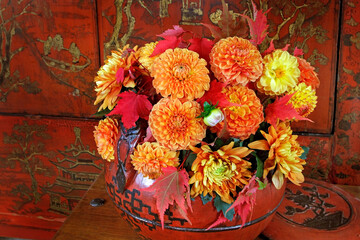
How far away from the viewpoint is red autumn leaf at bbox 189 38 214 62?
0.58 meters

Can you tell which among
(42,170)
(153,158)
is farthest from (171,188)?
(42,170)

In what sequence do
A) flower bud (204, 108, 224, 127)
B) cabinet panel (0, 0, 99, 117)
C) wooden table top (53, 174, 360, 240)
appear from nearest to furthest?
flower bud (204, 108, 224, 127) < wooden table top (53, 174, 360, 240) < cabinet panel (0, 0, 99, 117)

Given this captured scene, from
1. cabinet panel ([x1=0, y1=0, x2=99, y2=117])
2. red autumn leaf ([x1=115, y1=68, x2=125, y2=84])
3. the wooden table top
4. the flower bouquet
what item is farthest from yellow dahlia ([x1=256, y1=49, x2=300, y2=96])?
cabinet panel ([x1=0, y1=0, x2=99, y2=117])

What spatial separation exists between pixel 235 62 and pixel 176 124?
13 centimetres

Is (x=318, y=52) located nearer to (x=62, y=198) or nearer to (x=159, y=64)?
(x=159, y=64)

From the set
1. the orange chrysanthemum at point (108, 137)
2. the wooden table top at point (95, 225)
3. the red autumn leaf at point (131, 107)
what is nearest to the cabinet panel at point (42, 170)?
the wooden table top at point (95, 225)

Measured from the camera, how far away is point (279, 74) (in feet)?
1.89

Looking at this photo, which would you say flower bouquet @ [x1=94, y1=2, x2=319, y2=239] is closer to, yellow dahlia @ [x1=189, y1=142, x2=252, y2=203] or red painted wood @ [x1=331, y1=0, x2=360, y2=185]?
yellow dahlia @ [x1=189, y1=142, x2=252, y2=203]

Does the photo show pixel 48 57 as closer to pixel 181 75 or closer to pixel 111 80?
pixel 111 80

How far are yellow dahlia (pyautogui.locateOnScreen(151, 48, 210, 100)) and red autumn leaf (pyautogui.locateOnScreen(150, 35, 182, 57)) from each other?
39 mm

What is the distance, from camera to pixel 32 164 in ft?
4.32

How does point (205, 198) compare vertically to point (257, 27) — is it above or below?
below

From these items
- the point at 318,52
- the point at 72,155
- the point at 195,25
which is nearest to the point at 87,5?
the point at 195,25

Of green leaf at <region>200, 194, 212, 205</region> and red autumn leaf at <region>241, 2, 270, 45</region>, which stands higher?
red autumn leaf at <region>241, 2, 270, 45</region>
